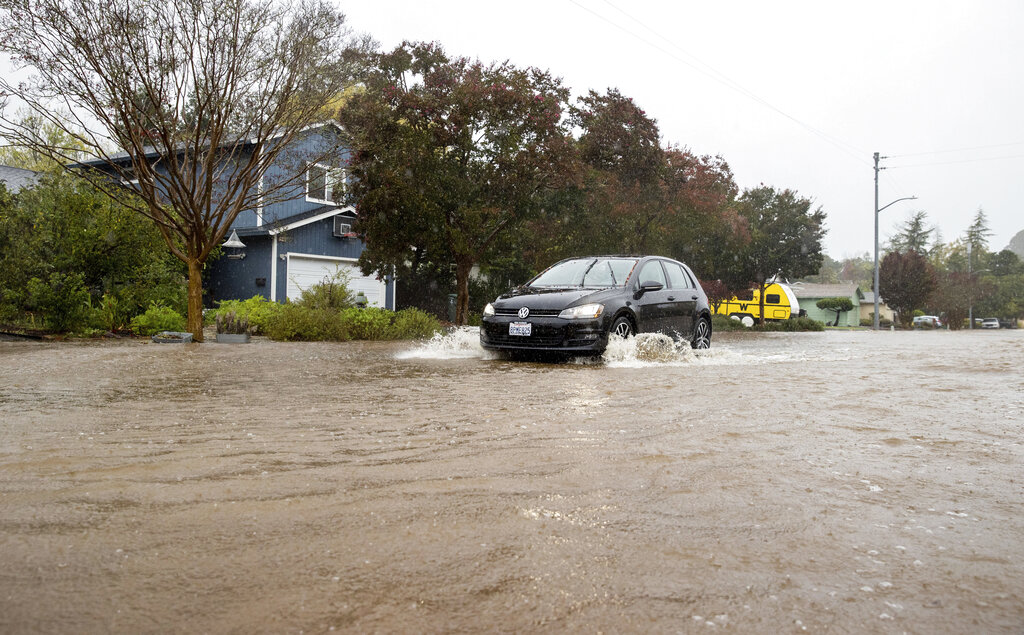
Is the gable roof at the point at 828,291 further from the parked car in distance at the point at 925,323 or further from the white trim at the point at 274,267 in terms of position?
the white trim at the point at 274,267

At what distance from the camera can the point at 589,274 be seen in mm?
10727

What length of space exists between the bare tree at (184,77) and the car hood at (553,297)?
6398 mm

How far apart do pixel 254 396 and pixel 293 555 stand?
394 cm

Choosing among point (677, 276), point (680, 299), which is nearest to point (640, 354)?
point (680, 299)

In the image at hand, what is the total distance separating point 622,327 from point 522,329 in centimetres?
134

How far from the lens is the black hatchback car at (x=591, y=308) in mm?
9516

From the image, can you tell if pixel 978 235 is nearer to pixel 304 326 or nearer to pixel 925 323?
pixel 925 323

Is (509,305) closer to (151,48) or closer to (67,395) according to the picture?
(67,395)

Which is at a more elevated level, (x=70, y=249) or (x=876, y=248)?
(x=876, y=248)

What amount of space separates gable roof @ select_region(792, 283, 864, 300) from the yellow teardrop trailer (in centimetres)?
1872

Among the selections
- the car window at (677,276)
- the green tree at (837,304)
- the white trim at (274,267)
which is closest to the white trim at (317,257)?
the white trim at (274,267)

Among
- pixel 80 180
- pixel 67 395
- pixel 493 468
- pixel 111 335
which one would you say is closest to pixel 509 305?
pixel 67 395

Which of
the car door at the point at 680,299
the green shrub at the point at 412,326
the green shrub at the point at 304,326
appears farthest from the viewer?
the green shrub at the point at 412,326

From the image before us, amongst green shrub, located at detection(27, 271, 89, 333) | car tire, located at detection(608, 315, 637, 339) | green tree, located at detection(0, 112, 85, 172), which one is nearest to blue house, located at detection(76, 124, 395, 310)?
green tree, located at detection(0, 112, 85, 172)
